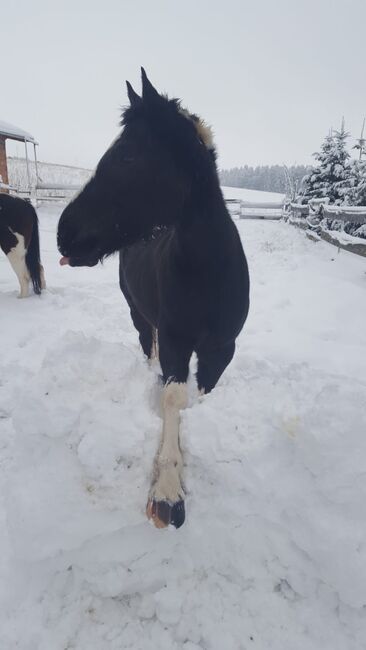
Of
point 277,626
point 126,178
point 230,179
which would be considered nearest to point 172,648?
point 277,626

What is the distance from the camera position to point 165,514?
1.60m

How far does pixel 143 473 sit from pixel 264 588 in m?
0.74

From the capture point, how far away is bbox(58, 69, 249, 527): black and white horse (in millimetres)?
1781

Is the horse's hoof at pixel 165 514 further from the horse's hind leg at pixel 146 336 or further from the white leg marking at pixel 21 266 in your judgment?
the white leg marking at pixel 21 266

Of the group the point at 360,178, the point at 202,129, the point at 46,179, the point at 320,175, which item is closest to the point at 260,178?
the point at 46,179

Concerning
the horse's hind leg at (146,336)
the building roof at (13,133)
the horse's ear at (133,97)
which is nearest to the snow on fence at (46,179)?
the building roof at (13,133)

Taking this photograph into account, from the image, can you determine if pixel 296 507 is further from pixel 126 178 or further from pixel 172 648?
pixel 126 178

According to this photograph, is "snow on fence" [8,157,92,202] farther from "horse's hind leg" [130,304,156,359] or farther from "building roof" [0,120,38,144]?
"horse's hind leg" [130,304,156,359]

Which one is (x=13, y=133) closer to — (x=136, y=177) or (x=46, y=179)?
(x=46, y=179)

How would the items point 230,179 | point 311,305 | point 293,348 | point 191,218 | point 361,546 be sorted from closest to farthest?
point 361,546, point 191,218, point 293,348, point 311,305, point 230,179

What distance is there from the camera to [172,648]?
1.29 meters

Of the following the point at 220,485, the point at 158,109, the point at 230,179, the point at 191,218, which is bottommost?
the point at 220,485

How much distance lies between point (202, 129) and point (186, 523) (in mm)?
2053

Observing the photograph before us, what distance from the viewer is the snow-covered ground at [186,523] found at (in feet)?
4.47
